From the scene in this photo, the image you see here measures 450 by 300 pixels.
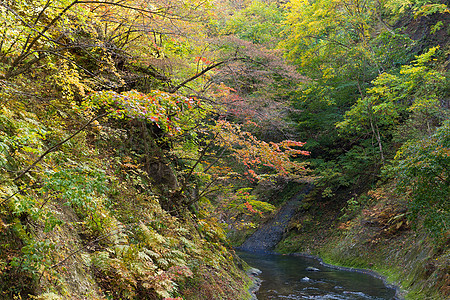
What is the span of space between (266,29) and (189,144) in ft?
56.5

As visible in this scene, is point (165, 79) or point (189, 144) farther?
point (189, 144)

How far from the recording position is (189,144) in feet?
36.2

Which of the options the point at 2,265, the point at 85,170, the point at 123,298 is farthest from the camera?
the point at 123,298

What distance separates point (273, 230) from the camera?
26.0m

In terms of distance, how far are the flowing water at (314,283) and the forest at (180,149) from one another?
884 mm

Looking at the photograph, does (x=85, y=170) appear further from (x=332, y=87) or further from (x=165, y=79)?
(x=332, y=87)

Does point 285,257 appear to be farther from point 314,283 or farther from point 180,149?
point 180,149

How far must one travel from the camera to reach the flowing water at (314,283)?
11727 millimetres

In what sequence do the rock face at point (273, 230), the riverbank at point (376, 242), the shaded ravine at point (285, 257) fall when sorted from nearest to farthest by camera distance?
the riverbank at point (376, 242), the shaded ravine at point (285, 257), the rock face at point (273, 230)

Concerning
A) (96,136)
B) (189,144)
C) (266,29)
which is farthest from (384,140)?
(96,136)

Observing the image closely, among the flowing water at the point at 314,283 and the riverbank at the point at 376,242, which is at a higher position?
the riverbank at the point at 376,242

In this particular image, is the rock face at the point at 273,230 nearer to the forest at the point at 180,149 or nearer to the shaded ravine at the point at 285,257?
the shaded ravine at the point at 285,257

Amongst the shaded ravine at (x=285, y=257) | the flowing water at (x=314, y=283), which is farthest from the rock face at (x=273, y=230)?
the flowing water at (x=314, y=283)

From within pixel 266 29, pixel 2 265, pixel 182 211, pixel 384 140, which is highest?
pixel 266 29
